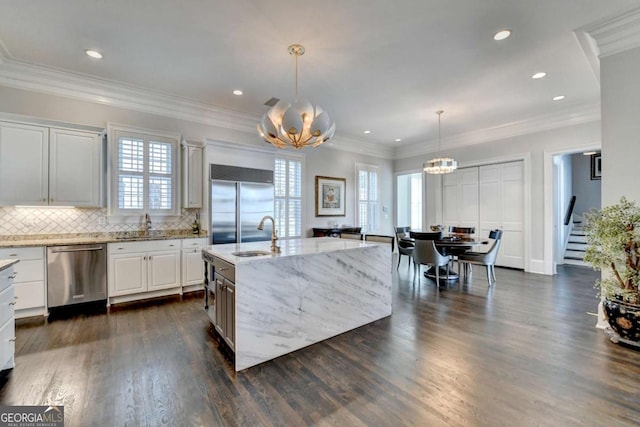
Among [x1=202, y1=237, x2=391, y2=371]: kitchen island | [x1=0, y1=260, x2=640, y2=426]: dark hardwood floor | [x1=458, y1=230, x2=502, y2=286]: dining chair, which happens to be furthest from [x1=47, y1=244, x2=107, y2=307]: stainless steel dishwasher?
[x1=458, y1=230, x2=502, y2=286]: dining chair

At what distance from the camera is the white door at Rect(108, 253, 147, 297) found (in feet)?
12.7

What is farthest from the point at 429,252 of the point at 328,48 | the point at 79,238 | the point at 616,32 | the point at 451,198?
the point at 79,238

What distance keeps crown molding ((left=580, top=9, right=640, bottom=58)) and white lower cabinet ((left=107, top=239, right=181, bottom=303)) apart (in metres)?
5.73

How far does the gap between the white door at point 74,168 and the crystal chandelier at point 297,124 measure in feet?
8.56

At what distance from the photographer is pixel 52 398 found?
76.9 inches

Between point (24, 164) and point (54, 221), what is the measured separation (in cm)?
82

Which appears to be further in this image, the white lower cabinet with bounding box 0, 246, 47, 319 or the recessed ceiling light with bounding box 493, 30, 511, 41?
the white lower cabinet with bounding box 0, 246, 47, 319

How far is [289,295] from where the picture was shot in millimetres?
2600

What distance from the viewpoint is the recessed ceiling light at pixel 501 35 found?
2.98m

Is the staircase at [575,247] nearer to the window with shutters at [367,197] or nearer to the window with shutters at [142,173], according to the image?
the window with shutters at [367,197]

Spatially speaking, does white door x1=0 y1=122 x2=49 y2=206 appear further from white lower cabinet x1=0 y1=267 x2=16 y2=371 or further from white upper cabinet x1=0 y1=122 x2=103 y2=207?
white lower cabinet x1=0 y1=267 x2=16 y2=371

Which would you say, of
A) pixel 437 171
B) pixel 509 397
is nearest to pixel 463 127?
pixel 437 171

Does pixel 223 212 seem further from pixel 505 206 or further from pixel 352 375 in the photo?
pixel 505 206

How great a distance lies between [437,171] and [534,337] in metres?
3.60
